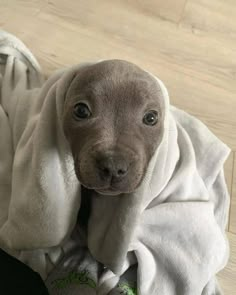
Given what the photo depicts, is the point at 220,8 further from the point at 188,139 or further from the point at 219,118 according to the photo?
the point at 188,139

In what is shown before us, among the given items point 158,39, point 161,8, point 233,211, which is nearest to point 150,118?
point 233,211

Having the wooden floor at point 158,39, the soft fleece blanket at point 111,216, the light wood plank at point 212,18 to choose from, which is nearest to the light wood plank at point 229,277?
the soft fleece blanket at point 111,216

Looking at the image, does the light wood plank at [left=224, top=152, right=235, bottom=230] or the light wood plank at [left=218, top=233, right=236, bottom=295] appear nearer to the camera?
the light wood plank at [left=218, top=233, right=236, bottom=295]

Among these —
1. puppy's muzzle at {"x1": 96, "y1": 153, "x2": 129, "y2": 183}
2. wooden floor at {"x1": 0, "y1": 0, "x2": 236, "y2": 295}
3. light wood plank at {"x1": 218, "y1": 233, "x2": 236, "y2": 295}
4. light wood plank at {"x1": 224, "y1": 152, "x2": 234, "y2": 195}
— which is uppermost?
puppy's muzzle at {"x1": 96, "y1": 153, "x2": 129, "y2": 183}

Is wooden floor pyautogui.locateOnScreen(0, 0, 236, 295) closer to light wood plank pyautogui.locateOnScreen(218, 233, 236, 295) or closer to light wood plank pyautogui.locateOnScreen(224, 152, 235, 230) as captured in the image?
light wood plank pyautogui.locateOnScreen(224, 152, 235, 230)

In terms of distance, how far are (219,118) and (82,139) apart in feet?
2.04

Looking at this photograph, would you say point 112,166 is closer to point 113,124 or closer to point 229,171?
point 113,124

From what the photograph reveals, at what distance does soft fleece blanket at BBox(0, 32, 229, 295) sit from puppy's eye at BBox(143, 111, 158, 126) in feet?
0.20

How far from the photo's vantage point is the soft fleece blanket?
800 millimetres

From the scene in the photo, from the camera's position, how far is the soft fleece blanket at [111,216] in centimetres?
80

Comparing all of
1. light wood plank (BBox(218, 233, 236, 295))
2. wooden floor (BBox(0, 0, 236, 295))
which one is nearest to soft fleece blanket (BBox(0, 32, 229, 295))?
light wood plank (BBox(218, 233, 236, 295))

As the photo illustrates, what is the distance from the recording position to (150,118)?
28.3 inches

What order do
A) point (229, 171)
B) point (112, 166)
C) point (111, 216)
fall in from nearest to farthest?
1. point (112, 166)
2. point (111, 216)
3. point (229, 171)

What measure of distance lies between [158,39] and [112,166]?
2.65ft
